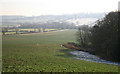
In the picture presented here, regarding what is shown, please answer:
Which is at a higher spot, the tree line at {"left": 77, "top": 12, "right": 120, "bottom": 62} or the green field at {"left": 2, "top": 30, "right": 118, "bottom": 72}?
the tree line at {"left": 77, "top": 12, "right": 120, "bottom": 62}

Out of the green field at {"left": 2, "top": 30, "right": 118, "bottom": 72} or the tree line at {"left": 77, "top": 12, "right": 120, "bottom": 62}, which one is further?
the tree line at {"left": 77, "top": 12, "right": 120, "bottom": 62}

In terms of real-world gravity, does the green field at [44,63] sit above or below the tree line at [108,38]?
below

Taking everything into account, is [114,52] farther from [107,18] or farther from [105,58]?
[107,18]

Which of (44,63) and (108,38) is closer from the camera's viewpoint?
(44,63)

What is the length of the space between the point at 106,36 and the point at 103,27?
235 centimetres

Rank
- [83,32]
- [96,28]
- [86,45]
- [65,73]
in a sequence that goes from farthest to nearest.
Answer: [83,32] → [86,45] → [96,28] → [65,73]

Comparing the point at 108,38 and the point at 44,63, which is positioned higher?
the point at 108,38

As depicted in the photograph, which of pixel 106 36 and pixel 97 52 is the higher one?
pixel 106 36

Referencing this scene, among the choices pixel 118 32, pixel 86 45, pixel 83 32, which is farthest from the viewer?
pixel 83 32

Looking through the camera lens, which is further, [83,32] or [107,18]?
A: [83,32]

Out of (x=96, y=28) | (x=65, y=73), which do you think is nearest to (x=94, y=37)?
(x=96, y=28)

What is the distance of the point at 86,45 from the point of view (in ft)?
154

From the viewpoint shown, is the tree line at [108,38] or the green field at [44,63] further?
the tree line at [108,38]

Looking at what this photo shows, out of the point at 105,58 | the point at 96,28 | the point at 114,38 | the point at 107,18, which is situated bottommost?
the point at 105,58
